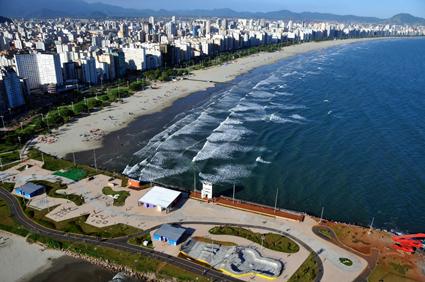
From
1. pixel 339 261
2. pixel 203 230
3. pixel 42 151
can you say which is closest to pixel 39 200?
pixel 42 151

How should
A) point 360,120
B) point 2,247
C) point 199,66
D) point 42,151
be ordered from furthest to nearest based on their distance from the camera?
1. point 199,66
2. point 360,120
3. point 42,151
4. point 2,247

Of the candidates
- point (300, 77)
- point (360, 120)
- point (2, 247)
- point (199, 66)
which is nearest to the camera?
point (2, 247)

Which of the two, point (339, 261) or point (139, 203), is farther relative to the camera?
point (139, 203)

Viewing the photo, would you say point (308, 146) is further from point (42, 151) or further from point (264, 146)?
point (42, 151)

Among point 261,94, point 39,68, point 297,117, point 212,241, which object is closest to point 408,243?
point 212,241

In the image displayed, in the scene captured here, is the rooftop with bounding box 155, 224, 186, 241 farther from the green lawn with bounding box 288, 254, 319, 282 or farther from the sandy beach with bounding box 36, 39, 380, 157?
the sandy beach with bounding box 36, 39, 380, 157

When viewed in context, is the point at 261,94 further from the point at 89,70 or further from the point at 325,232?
the point at 325,232
